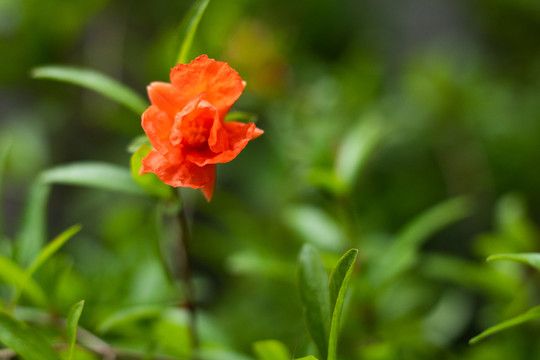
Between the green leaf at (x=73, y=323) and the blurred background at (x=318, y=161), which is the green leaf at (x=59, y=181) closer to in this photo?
Result: the blurred background at (x=318, y=161)

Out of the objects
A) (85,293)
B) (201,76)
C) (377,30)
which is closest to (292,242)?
(85,293)

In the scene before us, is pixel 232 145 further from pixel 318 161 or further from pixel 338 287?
pixel 318 161

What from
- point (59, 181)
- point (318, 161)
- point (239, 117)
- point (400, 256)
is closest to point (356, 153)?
point (318, 161)

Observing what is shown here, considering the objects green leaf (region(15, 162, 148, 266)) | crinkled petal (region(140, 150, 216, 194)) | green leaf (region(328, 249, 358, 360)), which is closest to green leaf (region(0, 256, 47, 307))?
green leaf (region(15, 162, 148, 266))

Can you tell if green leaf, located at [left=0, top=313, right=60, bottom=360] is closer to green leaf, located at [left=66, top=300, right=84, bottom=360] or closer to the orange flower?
green leaf, located at [left=66, top=300, right=84, bottom=360]

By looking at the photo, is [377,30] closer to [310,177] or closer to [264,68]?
[264,68]

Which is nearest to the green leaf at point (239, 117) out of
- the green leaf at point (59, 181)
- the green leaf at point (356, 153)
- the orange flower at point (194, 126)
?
the orange flower at point (194, 126)
